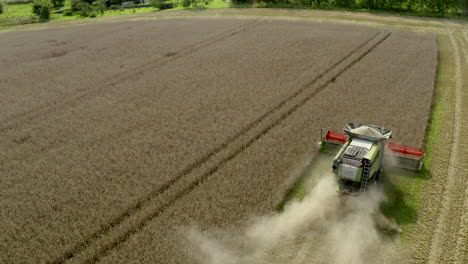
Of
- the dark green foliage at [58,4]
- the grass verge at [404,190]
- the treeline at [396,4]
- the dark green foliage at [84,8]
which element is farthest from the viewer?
the dark green foliage at [58,4]

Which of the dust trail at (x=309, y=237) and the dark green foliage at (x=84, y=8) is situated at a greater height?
the dark green foliage at (x=84, y=8)

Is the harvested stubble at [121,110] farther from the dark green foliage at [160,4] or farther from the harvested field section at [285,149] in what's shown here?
the dark green foliage at [160,4]

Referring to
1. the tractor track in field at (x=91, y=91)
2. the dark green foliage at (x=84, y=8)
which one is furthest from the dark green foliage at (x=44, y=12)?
the tractor track in field at (x=91, y=91)

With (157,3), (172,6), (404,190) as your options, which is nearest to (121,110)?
(404,190)

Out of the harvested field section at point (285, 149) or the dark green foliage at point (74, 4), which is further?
the dark green foliage at point (74, 4)

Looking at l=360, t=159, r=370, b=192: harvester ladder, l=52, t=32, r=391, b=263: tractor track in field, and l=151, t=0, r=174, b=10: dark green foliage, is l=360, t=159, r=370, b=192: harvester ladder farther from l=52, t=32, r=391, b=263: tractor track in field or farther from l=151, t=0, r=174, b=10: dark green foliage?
l=151, t=0, r=174, b=10: dark green foliage

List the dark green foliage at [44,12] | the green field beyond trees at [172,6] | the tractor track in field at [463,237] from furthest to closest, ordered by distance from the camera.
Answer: the dark green foliage at [44,12] < the green field beyond trees at [172,6] < the tractor track in field at [463,237]

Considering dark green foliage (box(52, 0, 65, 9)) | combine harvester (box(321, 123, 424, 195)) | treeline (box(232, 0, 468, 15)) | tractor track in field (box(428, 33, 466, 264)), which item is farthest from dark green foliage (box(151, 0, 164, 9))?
tractor track in field (box(428, 33, 466, 264))
